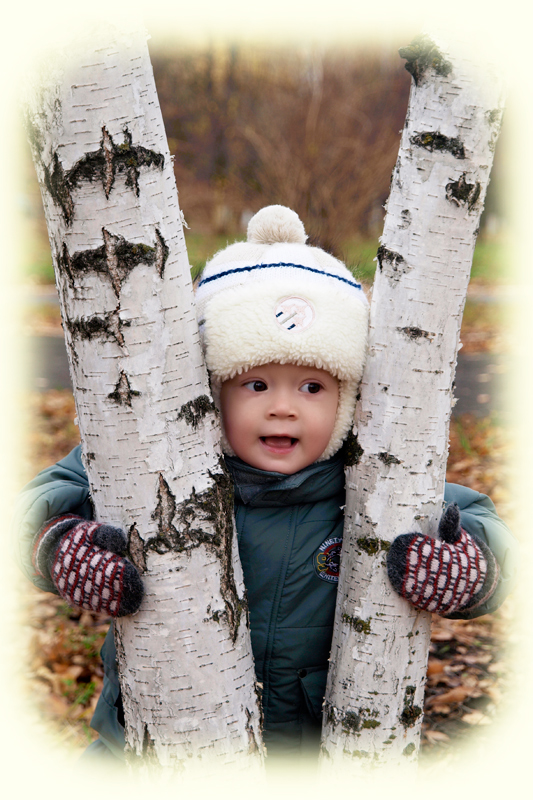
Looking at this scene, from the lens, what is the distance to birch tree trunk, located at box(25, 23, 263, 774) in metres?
1.42

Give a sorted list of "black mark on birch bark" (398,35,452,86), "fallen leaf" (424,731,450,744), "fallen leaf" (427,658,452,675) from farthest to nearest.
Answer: "fallen leaf" (427,658,452,675)
"fallen leaf" (424,731,450,744)
"black mark on birch bark" (398,35,452,86)

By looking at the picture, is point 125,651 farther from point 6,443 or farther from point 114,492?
point 6,443

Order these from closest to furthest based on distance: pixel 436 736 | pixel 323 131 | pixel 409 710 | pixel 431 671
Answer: pixel 409 710
pixel 436 736
pixel 431 671
pixel 323 131

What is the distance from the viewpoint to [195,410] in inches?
62.5

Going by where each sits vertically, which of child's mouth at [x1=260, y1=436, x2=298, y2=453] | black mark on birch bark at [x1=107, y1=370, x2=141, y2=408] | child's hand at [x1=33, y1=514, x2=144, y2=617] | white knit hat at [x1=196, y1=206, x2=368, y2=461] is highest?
white knit hat at [x1=196, y1=206, x2=368, y2=461]

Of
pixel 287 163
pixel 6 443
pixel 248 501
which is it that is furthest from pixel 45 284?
pixel 248 501

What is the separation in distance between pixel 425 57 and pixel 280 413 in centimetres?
99

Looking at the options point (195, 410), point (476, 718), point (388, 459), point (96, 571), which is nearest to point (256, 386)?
point (195, 410)

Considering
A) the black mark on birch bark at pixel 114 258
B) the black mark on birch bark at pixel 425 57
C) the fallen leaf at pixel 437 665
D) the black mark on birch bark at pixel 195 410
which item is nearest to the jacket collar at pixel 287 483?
the black mark on birch bark at pixel 195 410

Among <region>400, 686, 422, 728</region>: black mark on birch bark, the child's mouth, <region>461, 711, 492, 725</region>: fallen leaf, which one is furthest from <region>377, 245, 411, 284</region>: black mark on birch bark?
<region>461, 711, 492, 725</region>: fallen leaf

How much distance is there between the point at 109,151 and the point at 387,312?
800 mm

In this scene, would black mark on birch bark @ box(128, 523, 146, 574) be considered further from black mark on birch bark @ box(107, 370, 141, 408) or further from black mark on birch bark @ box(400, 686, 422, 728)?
black mark on birch bark @ box(400, 686, 422, 728)

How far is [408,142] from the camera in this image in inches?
63.9

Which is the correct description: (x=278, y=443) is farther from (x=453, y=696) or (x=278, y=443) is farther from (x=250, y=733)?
(x=453, y=696)
